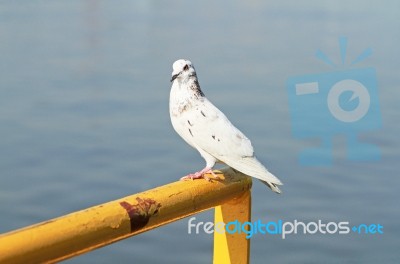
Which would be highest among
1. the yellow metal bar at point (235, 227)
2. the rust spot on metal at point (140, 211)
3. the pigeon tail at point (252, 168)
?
the rust spot on metal at point (140, 211)

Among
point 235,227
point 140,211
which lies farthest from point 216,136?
point 140,211

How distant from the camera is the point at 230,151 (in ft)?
9.24

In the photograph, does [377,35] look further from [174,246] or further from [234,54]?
Answer: [174,246]

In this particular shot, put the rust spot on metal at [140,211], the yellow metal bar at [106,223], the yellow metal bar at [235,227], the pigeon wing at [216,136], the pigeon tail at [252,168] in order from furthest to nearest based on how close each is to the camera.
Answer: the pigeon wing at [216,136] → the pigeon tail at [252,168] → the yellow metal bar at [235,227] → the rust spot on metal at [140,211] → the yellow metal bar at [106,223]

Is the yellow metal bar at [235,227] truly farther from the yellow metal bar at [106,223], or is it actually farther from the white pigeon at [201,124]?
the white pigeon at [201,124]

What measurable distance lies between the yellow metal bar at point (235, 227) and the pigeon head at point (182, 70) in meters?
0.44

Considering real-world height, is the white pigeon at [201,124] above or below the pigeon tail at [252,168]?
above

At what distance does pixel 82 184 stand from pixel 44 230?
5.45m

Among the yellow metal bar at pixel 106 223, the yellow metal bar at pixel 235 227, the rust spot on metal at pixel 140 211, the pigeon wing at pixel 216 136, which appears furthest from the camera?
the pigeon wing at pixel 216 136

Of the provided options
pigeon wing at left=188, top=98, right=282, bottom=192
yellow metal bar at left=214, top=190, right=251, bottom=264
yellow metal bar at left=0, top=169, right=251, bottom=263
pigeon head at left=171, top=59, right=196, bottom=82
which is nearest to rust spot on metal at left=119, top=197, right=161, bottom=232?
yellow metal bar at left=0, top=169, right=251, bottom=263

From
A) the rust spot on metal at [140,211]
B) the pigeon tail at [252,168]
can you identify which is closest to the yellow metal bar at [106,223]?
the rust spot on metal at [140,211]

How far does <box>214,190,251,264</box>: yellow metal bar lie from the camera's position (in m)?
2.56

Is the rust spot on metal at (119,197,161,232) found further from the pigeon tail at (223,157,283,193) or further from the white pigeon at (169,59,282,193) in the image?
the white pigeon at (169,59,282,193)

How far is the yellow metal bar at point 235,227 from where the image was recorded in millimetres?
2557
